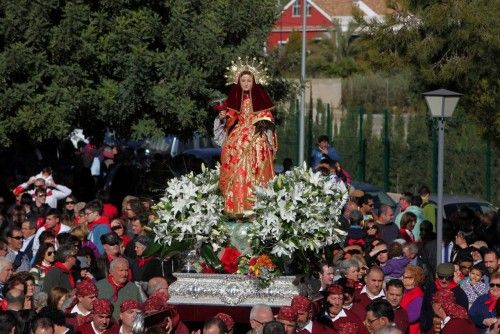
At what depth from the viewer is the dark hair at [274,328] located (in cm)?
1060

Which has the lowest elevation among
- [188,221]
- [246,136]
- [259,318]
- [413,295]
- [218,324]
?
[413,295]

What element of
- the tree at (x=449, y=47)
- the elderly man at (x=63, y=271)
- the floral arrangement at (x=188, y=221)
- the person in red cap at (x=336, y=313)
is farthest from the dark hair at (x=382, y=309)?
the tree at (x=449, y=47)

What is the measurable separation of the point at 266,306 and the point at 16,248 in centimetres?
599

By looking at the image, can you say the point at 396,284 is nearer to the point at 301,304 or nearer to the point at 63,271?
the point at 301,304

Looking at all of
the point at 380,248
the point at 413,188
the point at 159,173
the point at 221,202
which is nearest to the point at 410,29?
the point at 159,173

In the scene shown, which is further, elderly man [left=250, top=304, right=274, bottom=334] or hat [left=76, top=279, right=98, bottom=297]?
hat [left=76, top=279, right=98, bottom=297]

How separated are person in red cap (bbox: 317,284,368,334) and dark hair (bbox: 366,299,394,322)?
0.15m

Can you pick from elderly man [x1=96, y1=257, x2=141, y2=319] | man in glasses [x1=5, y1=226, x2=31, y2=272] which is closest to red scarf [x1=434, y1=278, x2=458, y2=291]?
elderly man [x1=96, y1=257, x2=141, y2=319]

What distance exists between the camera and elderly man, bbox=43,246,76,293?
1489 cm

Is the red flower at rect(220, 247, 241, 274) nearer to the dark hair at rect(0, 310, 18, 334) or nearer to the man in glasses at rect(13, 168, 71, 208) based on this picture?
the dark hair at rect(0, 310, 18, 334)

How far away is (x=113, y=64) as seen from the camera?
Result: 24203 millimetres

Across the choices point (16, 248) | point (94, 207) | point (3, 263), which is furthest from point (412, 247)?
point (3, 263)

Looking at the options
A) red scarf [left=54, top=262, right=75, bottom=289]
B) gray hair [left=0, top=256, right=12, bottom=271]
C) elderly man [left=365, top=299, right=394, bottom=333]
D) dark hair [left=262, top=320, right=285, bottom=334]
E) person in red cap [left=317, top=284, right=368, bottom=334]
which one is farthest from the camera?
red scarf [left=54, top=262, right=75, bottom=289]

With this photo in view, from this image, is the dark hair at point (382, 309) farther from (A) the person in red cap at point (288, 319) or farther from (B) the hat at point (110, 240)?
(B) the hat at point (110, 240)
